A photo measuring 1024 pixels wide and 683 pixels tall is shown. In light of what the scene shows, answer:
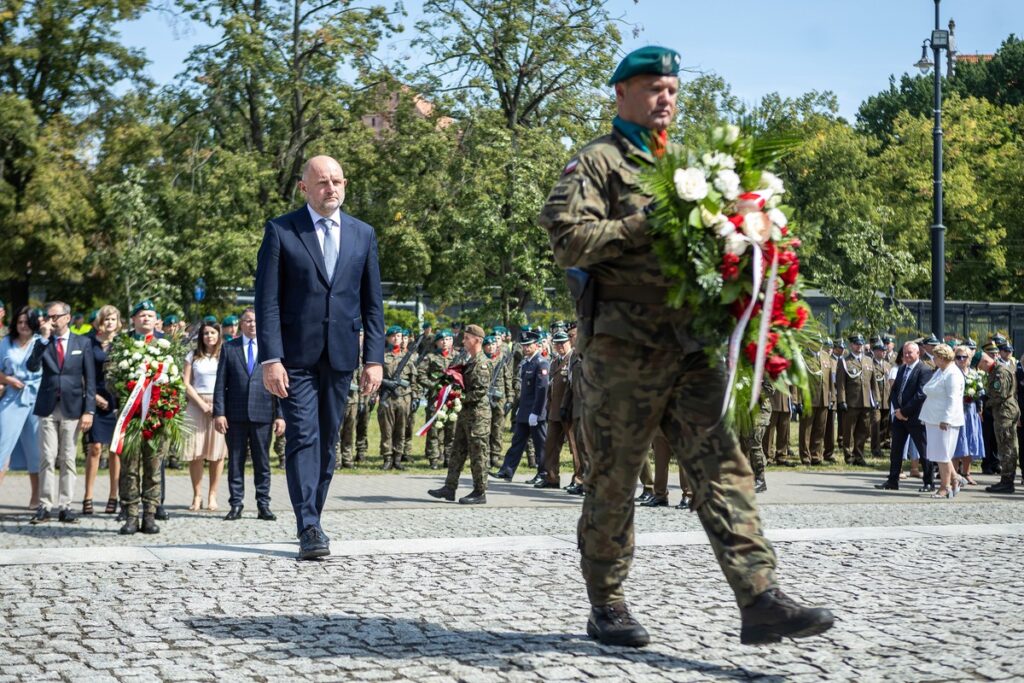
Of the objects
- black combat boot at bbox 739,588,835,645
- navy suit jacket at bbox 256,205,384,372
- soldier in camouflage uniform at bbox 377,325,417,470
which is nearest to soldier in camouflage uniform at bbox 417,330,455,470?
soldier in camouflage uniform at bbox 377,325,417,470

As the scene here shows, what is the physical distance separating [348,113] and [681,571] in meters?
27.7

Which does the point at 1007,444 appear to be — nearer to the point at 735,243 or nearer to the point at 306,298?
the point at 306,298

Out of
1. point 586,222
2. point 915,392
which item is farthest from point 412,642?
point 915,392

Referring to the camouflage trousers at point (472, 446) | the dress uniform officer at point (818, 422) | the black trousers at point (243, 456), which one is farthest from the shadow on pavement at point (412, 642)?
the dress uniform officer at point (818, 422)

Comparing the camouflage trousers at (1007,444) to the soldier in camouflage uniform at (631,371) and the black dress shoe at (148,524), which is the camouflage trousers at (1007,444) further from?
the soldier in camouflage uniform at (631,371)

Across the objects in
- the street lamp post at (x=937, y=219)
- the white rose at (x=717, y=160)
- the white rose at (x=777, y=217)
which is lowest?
the white rose at (x=777, y=217)

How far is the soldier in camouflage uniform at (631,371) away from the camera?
15.8 ft

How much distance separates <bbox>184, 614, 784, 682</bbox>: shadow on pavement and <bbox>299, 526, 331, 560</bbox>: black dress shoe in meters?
1.73

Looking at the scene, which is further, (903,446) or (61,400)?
(903,446)

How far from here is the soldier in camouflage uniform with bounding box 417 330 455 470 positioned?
56.7 feet

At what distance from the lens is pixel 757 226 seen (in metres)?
4.72

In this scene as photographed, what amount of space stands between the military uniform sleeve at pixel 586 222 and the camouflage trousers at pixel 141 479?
20.2ft

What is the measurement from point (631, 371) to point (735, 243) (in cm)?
68

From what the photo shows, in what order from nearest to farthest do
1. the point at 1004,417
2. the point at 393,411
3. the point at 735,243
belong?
1. the point at 735,243
2. the point at 1004,417
3. the point at 393,411
